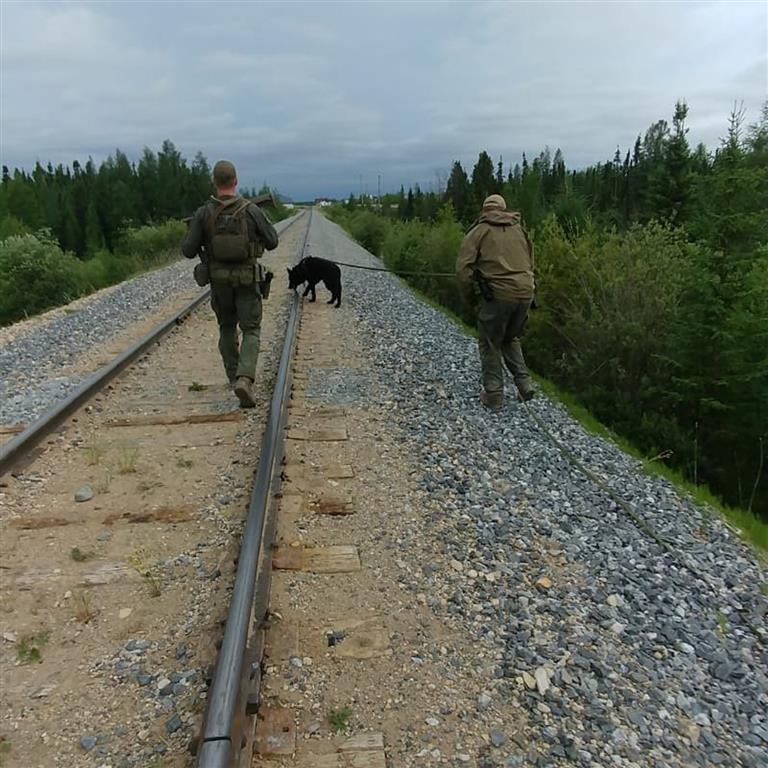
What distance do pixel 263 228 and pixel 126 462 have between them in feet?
8.11

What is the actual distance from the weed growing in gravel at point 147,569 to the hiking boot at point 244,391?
2.59m

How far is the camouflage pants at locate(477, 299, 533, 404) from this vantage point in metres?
6.71

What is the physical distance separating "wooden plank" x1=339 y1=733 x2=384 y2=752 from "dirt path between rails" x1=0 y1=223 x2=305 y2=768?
2.00 ft

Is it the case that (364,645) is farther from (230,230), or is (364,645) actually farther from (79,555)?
Answer: (230,230)

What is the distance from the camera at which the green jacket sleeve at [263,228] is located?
614 cm

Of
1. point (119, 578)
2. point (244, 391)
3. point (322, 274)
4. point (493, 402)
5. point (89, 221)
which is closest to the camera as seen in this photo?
point (119, 578)

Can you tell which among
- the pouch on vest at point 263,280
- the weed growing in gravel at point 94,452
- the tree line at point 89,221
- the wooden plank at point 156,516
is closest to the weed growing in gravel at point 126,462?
the weed growing in gravel at point 94,452

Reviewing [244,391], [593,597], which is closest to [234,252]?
[244,391]

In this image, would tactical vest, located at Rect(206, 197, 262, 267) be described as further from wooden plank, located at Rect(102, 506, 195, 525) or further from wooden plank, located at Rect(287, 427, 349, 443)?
wooden plank, located at Rect(102, 506, 195, 525)

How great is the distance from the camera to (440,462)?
5.30 m

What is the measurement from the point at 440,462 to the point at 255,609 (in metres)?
2.35

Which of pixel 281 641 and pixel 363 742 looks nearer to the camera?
pixel 363 742

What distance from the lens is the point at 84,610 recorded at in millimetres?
3395

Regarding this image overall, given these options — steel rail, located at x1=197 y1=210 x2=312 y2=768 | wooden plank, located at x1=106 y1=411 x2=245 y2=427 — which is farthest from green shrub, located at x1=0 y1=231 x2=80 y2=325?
steel rail, located at x1=197 y1=210 x2=312 y2=768
